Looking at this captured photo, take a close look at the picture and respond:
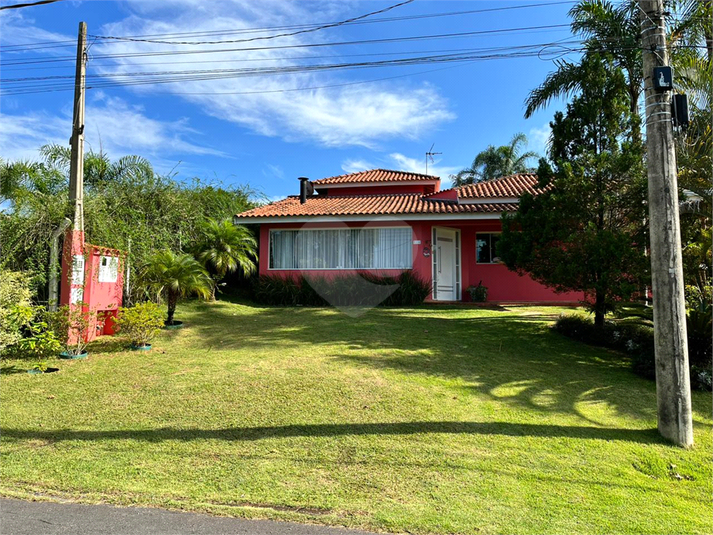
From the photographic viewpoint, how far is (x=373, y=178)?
19.6 m

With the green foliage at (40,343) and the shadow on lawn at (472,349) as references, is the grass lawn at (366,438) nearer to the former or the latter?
the shadow on lawn at (472,349)

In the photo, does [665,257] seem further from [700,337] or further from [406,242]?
[406,242]

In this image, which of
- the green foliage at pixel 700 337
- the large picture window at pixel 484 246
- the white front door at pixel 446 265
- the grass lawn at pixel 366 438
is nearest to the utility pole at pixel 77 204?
the grass lawn at pixel 366 438

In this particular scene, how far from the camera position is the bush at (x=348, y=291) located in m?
13.9

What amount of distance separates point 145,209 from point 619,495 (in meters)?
11.9

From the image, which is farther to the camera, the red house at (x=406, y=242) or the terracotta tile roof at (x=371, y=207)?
the red house at (x=406, y=242)

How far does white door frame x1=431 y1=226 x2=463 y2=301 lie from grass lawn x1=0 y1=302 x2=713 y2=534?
6584 millimetres

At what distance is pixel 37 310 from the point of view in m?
7.65

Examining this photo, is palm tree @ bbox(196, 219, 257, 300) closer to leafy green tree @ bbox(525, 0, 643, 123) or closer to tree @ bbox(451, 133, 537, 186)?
leafy green tree @ bbox(525, 0, 643, 123)

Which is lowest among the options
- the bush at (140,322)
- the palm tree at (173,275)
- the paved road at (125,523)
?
the paved road at (125,523)

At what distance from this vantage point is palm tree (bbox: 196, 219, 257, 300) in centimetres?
1356

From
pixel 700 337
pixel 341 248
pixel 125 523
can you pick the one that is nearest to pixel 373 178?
pixel 341 248

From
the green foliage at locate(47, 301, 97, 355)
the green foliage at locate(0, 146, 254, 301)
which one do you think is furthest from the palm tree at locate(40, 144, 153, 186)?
the green foliage at locate(47, 301, 97, 355)

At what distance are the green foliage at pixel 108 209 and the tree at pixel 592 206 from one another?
8.13 m
